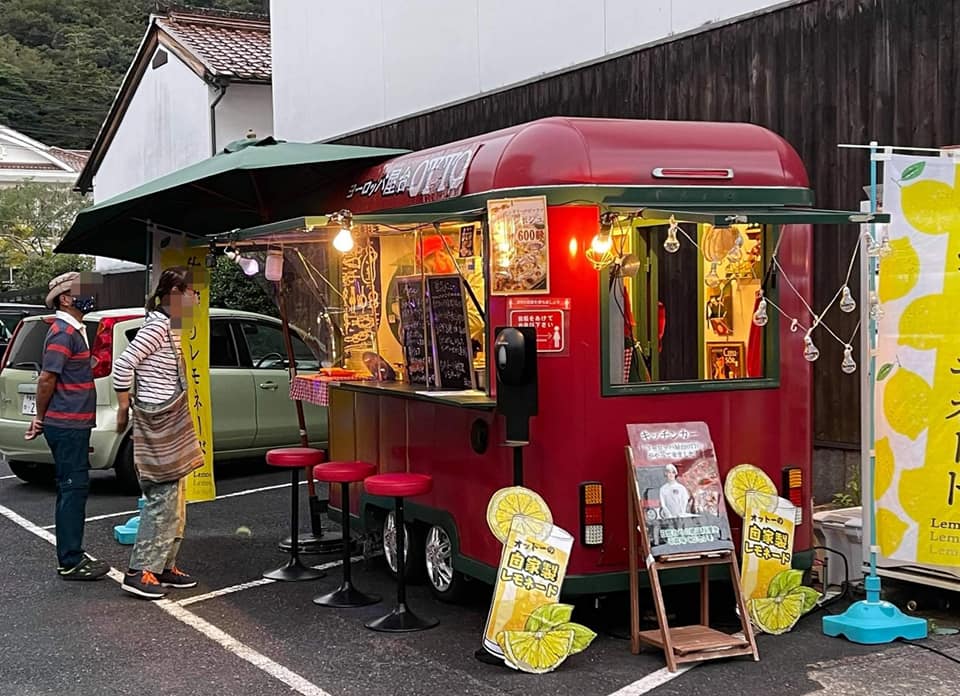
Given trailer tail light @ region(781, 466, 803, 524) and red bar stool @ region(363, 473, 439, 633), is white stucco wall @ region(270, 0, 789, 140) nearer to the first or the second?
trailer tail light @ region(781, 466, 803, 524)

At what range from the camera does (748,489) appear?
19.7 feet

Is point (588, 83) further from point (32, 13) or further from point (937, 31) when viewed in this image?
point (32, 13)

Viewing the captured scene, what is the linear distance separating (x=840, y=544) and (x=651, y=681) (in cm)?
200

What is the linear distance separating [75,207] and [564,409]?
36304mm

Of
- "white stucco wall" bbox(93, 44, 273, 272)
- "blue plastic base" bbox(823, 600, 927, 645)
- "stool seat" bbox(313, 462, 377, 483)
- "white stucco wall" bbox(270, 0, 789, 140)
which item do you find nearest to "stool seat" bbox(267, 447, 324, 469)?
"stool seat" bbox(313, 462, 377, 483)

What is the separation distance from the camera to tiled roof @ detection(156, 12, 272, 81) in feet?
62.8

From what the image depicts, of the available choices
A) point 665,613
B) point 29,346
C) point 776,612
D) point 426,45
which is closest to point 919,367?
point 776,612

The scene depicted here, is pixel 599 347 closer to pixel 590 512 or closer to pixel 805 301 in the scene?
pixel 590 512

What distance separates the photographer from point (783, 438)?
20.5ft

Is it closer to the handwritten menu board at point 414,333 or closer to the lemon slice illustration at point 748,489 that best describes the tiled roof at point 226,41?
the handwritten menu board at point 414,333

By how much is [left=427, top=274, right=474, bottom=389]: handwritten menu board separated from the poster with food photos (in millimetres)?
816

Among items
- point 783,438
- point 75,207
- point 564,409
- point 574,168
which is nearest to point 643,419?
point 564,409

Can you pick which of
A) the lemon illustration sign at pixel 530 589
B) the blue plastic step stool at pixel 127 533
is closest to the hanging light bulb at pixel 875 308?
the lemon illustration sign at pixel 530 589

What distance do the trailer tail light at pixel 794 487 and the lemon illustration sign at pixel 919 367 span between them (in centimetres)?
39
